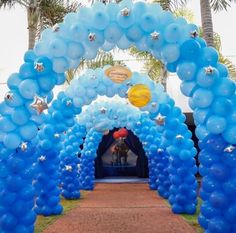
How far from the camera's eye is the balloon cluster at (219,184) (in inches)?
178

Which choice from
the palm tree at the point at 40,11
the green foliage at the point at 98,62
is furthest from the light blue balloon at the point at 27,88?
the green foliage at the point at 98,62

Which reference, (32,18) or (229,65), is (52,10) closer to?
(32,18)

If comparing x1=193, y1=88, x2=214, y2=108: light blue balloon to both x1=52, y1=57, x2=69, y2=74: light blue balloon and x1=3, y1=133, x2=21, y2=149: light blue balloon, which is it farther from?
x1=3, y1=133, x2=21, y2=149: light blue balloon

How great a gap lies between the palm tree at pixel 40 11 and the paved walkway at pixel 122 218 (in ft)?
15.5

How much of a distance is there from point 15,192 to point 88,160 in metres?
7.91

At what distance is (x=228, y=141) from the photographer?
4531 mm

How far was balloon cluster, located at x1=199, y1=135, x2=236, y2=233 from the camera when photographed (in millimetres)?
4527

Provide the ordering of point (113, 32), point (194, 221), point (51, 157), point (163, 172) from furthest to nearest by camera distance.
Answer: point (163, 172)
point (51, 157)
point (194, 221)
point (113, 32)

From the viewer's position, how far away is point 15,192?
16.2 ft

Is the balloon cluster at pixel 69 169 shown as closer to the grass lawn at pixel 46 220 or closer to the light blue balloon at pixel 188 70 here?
the grass lawn at pixel 46 220

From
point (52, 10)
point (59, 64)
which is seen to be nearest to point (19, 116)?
point (59, 64)

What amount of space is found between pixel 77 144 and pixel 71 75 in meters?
2.81

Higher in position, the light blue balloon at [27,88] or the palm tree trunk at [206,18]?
the palm tree trunk at [206,18]

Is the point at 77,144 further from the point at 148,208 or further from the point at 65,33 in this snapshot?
the point at 65,33
